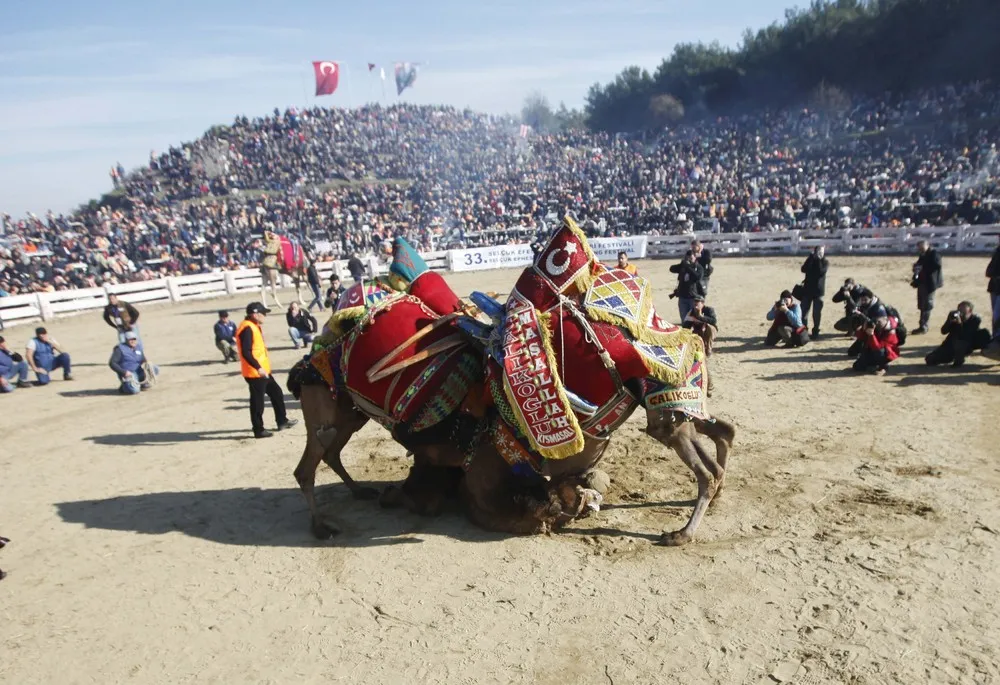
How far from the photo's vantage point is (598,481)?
607 cm

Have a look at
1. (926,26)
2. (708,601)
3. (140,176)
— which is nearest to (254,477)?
(708,601)

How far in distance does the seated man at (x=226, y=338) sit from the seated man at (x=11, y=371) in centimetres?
363

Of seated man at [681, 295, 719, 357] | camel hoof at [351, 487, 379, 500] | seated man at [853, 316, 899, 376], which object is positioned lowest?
camel hoof at [351, 487, 379, 500]

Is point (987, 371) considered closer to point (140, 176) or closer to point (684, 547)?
point (684, 547)

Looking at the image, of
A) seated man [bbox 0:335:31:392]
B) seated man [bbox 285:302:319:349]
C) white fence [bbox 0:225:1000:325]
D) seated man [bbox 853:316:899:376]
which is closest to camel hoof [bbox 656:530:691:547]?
seated man [bbox 853:316:899:376]

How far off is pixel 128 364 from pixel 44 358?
2.82m

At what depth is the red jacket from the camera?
9.42 m

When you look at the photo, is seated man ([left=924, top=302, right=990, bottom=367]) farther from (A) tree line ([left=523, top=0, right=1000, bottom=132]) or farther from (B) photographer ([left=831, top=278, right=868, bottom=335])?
(A) tree line ([left=523, top=0, right=1000, bottom=132])

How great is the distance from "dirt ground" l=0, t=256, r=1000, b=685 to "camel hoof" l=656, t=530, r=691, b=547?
63mm

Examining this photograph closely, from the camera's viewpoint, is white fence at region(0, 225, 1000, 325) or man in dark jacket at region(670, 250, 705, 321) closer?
man in dark jacket at region(670, 250, 705, 321)

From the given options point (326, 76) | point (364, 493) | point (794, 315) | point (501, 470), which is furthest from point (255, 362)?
point (326, 76)

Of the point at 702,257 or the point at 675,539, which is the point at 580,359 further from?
the point at 702,257

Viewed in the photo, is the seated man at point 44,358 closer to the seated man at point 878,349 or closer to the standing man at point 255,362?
the standing man at point 255,362

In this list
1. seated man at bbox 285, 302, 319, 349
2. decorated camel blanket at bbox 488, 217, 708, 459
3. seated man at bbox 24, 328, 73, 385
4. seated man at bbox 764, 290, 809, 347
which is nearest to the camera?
decorated camel blanket at bbox 488, 217, 708, 459
